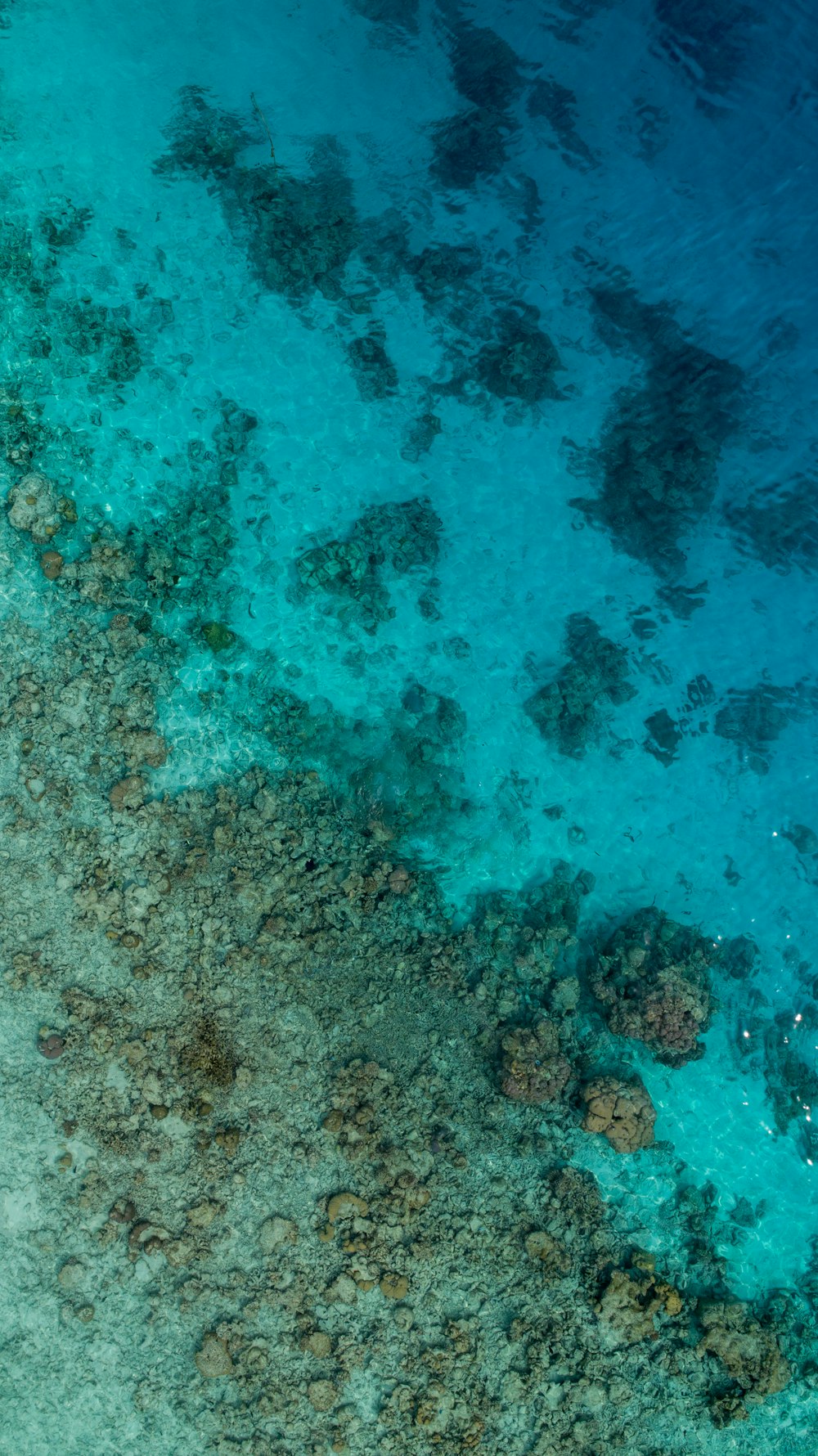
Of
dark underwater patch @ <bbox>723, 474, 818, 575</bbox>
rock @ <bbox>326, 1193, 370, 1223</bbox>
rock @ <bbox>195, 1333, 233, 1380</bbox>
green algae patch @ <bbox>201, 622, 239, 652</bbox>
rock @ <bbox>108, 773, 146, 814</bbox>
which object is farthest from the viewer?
dark underwater patch @ <bbox>723, 474, 818, 575</bbox>

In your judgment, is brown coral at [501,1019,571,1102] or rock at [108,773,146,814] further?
rock at [108,773,146,814]

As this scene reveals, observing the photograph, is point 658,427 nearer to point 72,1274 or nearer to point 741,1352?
point 741,1352

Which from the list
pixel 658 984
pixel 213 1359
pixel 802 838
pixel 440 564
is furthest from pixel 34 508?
pixel 802 838

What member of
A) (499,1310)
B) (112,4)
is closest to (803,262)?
(112,4)

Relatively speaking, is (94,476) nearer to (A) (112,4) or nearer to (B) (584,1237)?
(A) (112,4)

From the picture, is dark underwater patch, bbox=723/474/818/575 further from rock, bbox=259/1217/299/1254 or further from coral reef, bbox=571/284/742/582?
rock, bbox=259/1217/299/1254

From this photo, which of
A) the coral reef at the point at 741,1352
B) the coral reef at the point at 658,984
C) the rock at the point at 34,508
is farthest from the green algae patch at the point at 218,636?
the coral reef at the point at 741,1352

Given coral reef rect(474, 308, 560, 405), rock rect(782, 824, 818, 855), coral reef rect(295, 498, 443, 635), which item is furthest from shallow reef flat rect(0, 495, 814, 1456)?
coral reef rect(474, 308, 560, 405)
